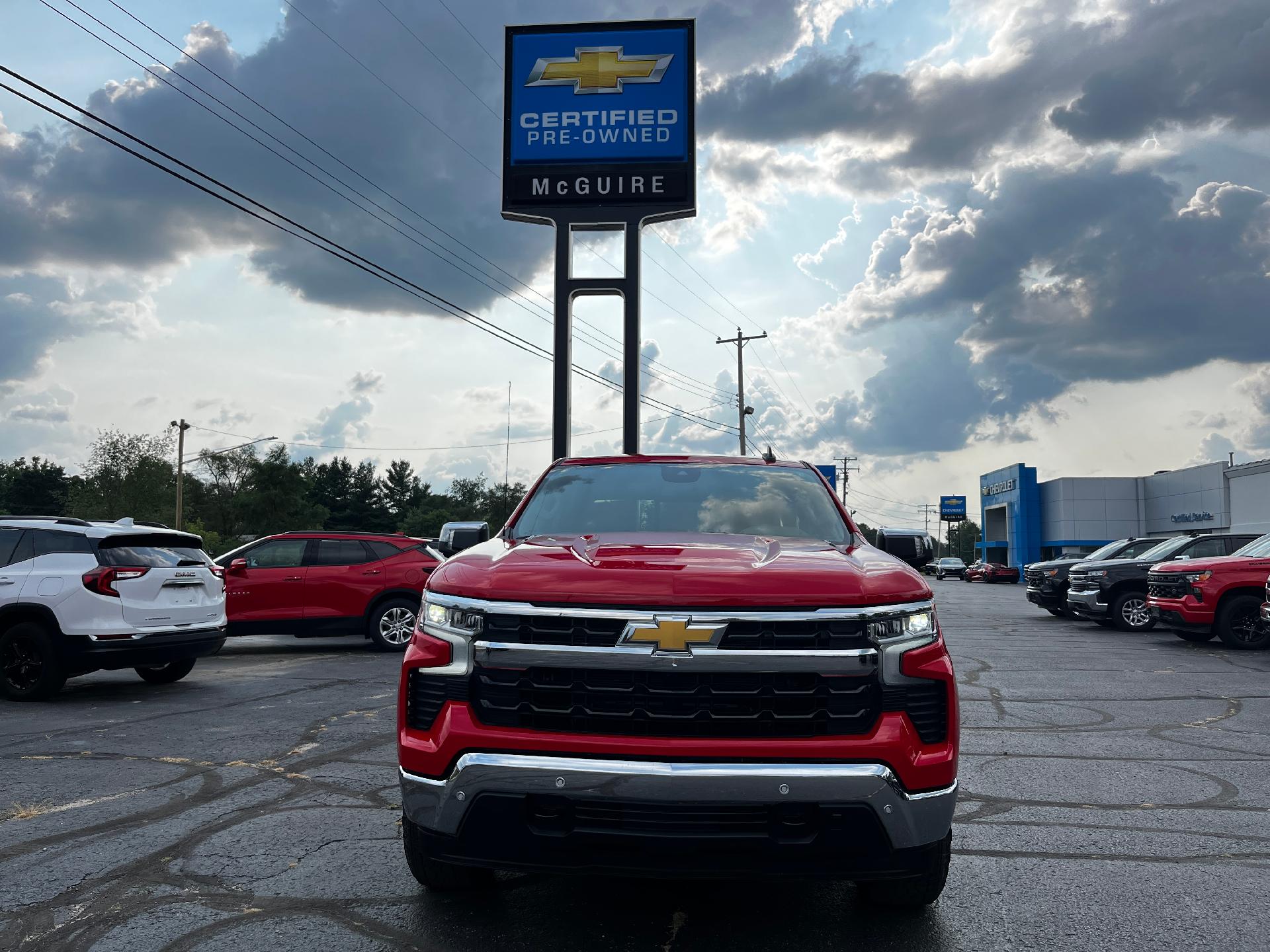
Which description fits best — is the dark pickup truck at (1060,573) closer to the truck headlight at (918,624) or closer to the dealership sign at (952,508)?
the truck headlight at (918,624)

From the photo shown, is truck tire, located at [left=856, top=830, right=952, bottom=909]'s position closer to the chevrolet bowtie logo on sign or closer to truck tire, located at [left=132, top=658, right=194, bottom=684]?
the chevrolet bowtie logo on sign

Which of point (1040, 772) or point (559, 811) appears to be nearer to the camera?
point (559, 811)

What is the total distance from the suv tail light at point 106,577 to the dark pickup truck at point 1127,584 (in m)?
15.7

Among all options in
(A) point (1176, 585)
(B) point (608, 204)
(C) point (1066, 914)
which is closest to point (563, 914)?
(C) point (1066, 914)

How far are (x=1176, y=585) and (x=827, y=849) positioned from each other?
553 inches

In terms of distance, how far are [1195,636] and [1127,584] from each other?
5.79 ft

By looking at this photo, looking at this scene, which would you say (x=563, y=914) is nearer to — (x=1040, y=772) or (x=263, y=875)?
(x=263, y=875)

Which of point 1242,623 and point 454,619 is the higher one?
point 454,619

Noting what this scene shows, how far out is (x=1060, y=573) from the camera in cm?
2081

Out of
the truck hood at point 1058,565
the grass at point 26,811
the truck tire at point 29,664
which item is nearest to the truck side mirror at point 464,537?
the grass at point 26,811

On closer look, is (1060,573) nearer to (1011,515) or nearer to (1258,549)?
(1258,549)

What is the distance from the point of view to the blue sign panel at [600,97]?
2156 cm

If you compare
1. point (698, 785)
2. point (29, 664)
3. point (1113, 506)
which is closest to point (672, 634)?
point (698, 785)

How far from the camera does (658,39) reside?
867 inches
